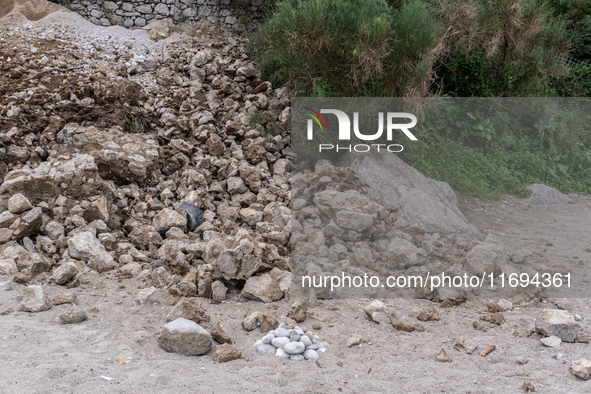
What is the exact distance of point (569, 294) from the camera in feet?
12.3

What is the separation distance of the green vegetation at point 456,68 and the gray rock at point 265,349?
4.02 meters

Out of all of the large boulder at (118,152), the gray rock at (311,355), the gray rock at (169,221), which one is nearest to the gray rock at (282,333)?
the gray rock at (311,355)

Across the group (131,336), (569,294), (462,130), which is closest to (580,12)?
(462,130)

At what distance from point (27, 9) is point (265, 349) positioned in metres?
8.21

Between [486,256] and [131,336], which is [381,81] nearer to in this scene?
[486,256]

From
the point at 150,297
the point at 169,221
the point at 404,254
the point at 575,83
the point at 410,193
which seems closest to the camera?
the point at 150,297

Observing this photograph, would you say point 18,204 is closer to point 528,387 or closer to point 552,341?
point 528,387

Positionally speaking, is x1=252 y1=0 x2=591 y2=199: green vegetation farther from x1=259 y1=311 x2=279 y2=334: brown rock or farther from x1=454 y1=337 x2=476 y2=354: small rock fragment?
x1=454 y1=337 x2=476 y2=354: small rock fragment

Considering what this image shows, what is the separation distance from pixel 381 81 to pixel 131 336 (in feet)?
15.6

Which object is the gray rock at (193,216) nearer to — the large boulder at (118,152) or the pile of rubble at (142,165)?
the pile of rubble at (142,165)

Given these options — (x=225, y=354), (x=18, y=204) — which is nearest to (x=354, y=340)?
(x=225, y=354)

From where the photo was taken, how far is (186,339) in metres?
2.53

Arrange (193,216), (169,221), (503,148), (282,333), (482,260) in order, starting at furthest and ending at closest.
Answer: (503,148) → (193,216) → (169,221) → (482,260) → (282,333)

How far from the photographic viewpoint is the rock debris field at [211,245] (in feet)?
8.03
